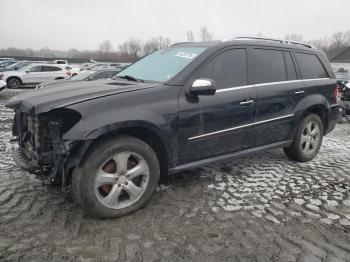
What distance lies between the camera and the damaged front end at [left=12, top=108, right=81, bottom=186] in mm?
3086

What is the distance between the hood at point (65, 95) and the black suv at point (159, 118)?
1cm

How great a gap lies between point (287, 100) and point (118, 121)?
2.58 meters

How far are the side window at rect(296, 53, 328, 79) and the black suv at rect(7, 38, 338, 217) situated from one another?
0.07m

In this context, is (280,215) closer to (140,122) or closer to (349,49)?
(140,122)

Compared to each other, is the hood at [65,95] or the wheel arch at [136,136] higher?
the hood at [65,95]

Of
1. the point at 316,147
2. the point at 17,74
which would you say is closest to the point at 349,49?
the point at 17,74

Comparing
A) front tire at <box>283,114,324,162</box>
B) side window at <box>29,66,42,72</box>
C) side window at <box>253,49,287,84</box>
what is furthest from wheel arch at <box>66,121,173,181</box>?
Result: side window at <box>29,66,42,72</box>

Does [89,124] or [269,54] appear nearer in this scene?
[89,124]

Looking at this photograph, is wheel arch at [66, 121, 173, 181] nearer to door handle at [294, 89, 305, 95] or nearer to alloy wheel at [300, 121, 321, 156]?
door handle at [294, 89, 305, 95]

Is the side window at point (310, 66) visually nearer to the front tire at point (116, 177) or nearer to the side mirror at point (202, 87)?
the side mirror at point (202, 87)

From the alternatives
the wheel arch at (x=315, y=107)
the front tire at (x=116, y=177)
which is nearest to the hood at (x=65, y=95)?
the front tire at (x=116, y=177)

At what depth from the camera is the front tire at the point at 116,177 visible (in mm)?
3108

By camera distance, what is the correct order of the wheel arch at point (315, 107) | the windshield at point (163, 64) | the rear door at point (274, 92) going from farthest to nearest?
the wheel arch at point (315, 107) → the rear door at point (274, 92) → the windshield at point (163, 64)

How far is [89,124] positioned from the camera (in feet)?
9.89
